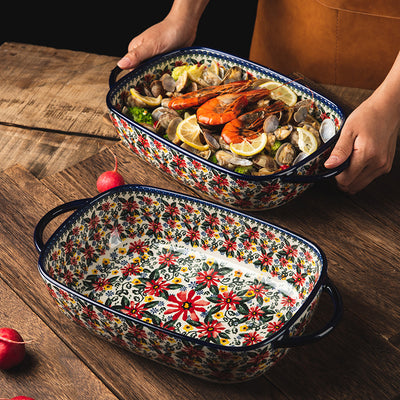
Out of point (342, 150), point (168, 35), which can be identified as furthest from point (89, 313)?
point (168, 35)

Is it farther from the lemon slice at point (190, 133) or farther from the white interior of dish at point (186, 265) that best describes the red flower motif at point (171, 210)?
the lemon slice at point (190, 133)

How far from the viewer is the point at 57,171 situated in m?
1.49

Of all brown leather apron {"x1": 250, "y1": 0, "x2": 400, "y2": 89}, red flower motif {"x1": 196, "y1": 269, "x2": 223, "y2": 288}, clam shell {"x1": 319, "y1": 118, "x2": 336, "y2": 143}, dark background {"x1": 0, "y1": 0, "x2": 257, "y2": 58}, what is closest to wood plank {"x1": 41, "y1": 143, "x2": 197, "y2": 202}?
red flower motif {"x1": 196, "y1": 269, "x2": 223, "y2": 288}

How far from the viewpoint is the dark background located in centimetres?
295

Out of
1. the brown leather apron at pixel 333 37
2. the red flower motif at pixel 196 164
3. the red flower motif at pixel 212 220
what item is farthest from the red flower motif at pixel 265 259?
the brown leather apron at pixel 333 37

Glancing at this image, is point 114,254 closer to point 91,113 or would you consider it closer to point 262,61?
point 91,113

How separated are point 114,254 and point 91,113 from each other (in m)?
0.60

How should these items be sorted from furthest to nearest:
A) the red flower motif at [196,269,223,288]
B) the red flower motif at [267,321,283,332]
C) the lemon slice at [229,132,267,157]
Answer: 1. the lemon slice at [229,132,267,157]
2. the red flower motif at [196,269,223,288]
3. the red flower motif at [267,321,283,332]

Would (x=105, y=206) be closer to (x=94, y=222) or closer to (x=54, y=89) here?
(x=94, y=222)

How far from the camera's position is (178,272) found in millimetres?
1177

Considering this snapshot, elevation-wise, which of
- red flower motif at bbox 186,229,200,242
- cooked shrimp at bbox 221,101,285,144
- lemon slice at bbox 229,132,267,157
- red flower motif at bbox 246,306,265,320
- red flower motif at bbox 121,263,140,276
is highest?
cooked shrimp at bbox 221,101,285,144

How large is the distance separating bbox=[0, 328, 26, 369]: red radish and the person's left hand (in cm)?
71

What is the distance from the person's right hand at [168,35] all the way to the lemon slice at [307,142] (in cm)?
56

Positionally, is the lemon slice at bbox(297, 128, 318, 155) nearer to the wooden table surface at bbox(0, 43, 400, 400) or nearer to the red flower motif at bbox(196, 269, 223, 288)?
the wooden table surface at bbox(0, 43, 400, 400)
